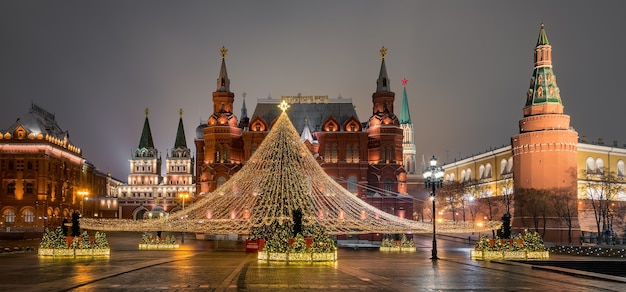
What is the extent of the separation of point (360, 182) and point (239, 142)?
57.6 feet

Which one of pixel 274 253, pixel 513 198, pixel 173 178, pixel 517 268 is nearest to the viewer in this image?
pixel 517 268

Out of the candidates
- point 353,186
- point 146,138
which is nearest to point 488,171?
point 353,186

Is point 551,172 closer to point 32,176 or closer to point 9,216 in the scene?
point 32,176

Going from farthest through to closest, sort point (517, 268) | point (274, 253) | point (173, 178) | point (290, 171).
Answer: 1. point (173, 178)
2. point (290, 171)
3. point (274, 253)
4. point (517, 268)

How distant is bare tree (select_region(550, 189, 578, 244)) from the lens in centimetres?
7894

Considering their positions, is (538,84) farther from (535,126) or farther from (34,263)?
(34,263)

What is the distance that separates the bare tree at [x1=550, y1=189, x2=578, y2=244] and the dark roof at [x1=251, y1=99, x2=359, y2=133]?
1104 inches

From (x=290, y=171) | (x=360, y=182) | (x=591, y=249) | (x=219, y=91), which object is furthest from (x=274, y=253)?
(x=219, y=91)

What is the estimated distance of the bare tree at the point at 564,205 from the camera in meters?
78.9

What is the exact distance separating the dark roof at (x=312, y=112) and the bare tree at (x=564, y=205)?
92.0 ft

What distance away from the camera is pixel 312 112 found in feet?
316

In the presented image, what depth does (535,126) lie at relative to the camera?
86062mm

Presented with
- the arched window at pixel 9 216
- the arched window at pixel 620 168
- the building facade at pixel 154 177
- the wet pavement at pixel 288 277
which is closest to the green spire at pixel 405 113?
the building facade at pixel 154 177

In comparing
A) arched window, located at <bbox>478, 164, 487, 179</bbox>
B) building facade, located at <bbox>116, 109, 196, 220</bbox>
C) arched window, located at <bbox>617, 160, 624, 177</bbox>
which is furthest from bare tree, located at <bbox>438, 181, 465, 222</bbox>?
building facade, located at <bbox>116, 109, 196, 220</bbox>
